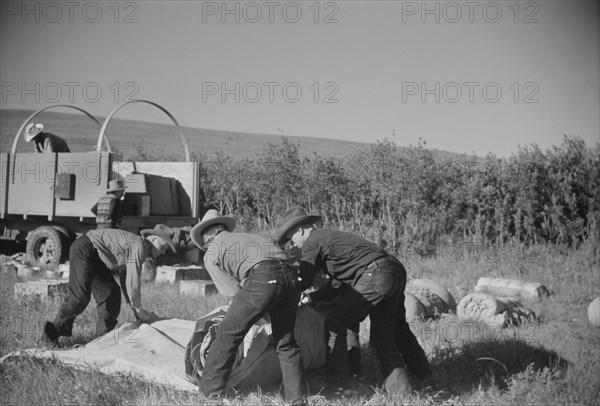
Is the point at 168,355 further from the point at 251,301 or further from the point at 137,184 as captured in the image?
the point at 137,184

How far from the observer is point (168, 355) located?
5473 mm

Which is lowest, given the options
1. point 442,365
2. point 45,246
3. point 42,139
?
point 442,365

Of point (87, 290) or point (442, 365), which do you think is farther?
point (87, 290)

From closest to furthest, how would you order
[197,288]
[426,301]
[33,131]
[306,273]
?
[306,273] < [426,301] < [197,288] < [33,131]

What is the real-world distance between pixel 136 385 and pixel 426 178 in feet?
30.5

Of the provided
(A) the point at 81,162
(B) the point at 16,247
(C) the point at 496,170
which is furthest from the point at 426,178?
(B) the point at 16,247

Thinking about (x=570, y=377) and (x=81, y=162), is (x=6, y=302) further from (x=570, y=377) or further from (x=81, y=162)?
(x=570, y=377)

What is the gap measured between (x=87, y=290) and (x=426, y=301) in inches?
180

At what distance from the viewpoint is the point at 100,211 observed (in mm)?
7047

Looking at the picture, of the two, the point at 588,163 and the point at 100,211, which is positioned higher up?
the point at 588,163

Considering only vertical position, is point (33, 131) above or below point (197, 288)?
above

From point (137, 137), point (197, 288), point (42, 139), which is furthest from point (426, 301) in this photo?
point (137, 137)

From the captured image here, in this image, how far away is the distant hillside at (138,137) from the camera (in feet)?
104

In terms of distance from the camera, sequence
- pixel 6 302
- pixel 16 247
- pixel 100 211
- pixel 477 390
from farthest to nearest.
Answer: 1. pixel 16 247
2. pixel 6 302
3. pixel 100 211
4. pixel 477 390
